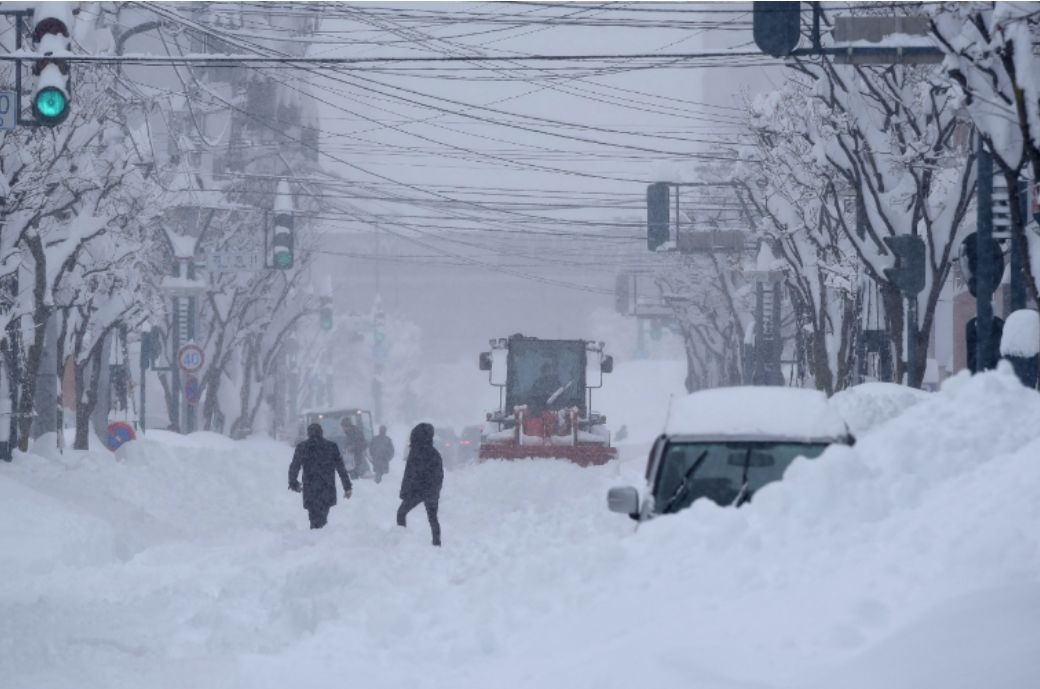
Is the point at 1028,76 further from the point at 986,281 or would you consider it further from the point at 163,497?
the point at 163,497

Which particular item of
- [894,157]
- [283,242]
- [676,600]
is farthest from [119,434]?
[676,600]

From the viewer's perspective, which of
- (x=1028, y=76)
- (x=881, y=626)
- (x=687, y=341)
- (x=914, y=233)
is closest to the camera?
(x=881, y=626)

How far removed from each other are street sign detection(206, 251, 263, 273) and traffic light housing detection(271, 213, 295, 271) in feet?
10.0

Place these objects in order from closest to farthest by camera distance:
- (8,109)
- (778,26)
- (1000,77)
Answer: (1000,77)
(778,26)
(8,109)

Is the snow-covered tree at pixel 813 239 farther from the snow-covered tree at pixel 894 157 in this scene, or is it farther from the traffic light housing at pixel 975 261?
the traffic light housing at pixel 975 261

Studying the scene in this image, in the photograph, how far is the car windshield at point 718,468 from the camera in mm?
8648

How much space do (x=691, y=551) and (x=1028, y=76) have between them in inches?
241

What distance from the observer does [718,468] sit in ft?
28.6

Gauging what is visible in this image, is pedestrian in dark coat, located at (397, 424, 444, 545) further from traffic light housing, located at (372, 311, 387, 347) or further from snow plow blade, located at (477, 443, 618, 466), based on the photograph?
traffic light housing, located at (372, 311, 387, 347)

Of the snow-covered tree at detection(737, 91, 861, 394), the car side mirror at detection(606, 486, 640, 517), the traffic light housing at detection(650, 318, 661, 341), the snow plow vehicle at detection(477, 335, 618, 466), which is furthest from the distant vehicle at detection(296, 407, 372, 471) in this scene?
the car side mirror at detection(606, 486, 640, 517)

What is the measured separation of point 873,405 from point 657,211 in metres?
16.3

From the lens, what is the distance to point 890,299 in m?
20.4

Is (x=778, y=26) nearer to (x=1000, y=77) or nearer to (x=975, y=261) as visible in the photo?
(x=1000, y=77)

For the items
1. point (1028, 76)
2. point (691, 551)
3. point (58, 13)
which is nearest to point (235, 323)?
point (58, 13)
